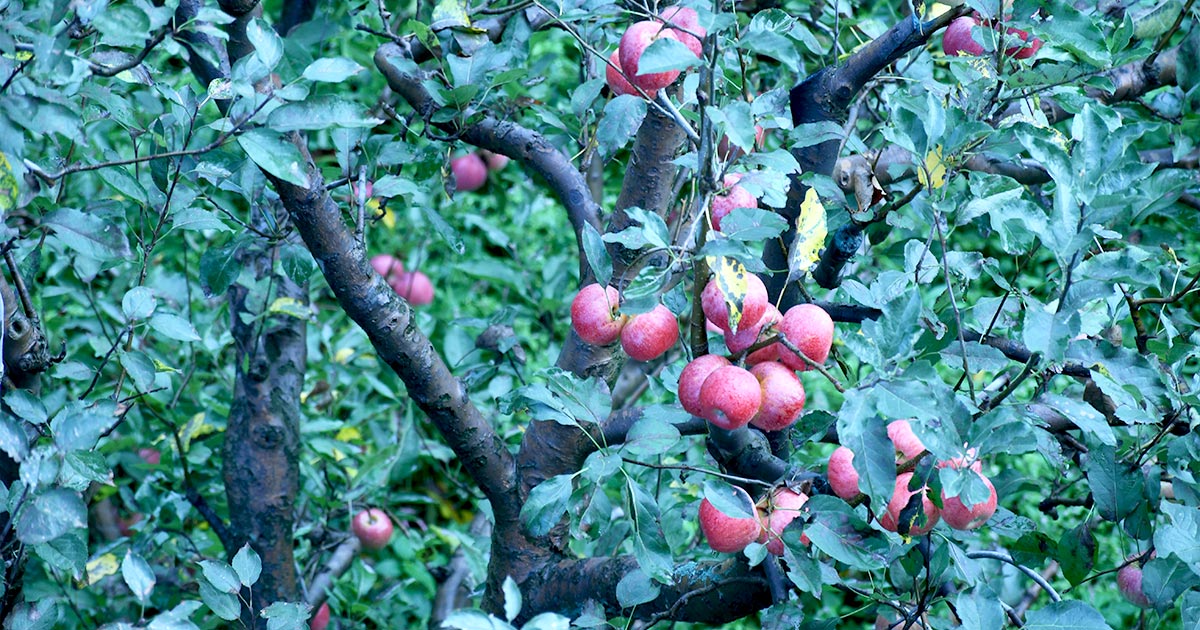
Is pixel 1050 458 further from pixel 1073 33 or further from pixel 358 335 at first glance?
pixel 358 335

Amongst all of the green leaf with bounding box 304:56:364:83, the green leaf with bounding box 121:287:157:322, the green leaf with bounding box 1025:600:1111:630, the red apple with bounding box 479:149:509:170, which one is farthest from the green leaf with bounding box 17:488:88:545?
the red apple with bounding box 479:149:509:170

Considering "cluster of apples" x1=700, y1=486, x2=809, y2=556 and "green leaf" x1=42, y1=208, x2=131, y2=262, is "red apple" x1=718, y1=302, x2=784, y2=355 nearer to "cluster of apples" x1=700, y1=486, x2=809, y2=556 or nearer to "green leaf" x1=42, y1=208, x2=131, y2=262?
"cluster of apples" x1=700, y1=486, x2=809, y2=556

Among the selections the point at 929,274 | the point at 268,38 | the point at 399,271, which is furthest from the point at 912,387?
the point at 399,271

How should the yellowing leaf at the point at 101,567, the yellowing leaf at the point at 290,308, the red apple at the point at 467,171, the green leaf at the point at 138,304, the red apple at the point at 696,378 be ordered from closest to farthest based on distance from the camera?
1. the red apple at the point at 696,378
2. the green leaf at the point at 138,304
3. the yellowing leaf at the point at 101,567
4. the yellowing leaf at the point at 290,308
5. the red apple at the point at 467,171

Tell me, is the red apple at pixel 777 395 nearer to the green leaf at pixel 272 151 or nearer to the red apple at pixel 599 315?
the red apple at pixel 599 315

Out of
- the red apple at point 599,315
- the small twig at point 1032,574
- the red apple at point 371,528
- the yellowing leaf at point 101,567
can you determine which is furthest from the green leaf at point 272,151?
the red apple at point 371,528

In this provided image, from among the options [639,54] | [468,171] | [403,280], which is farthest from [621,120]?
[403,280]

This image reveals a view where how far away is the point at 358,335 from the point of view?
202 cm

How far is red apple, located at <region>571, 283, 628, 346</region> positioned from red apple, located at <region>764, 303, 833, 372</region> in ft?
0.50

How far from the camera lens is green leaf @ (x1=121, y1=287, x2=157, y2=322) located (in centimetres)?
103

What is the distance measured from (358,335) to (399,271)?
0.38 meters

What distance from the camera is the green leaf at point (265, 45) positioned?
0.91 m

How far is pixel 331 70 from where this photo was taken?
89 centimetres

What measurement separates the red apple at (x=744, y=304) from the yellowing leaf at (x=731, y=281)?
0.04 meters
